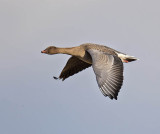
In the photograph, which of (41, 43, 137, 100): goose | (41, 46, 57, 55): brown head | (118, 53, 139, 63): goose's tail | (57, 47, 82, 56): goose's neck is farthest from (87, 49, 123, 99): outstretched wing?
(41, 46, 57, 55): brown head

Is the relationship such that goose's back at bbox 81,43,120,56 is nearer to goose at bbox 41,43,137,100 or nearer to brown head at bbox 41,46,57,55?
goose at bbox 41,43,137,100

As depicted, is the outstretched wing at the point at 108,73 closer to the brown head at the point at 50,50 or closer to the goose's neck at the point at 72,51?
the goose's neck at the point at 72,51

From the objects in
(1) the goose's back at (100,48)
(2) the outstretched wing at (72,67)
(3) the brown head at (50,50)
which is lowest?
(2) the outstretched wing at (72,67)

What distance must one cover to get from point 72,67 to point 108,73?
16.6 ft

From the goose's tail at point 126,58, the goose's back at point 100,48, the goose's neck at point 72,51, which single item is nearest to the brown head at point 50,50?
the goose's neck at point 72,51

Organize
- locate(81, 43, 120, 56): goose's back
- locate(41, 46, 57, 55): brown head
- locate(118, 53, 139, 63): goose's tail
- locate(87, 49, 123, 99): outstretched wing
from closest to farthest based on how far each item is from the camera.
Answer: locate(87, 49, 123, 99): outstretched wing
locate(81, 43, 120, 56): goose's back
locate(118, 53, 139, 63): goose's tail
locate(41, 46, 57, 55): brown head

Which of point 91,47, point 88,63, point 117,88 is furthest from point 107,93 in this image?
point 88,63

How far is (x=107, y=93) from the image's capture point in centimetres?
1542

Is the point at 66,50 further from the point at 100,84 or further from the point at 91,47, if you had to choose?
the point at 100,84

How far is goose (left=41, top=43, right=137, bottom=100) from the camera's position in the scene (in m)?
15.7

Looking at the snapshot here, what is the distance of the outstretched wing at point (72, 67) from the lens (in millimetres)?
20770

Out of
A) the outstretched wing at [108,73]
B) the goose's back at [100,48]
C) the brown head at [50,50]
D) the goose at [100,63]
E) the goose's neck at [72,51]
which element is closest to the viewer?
the outstretched wing at [108,73]

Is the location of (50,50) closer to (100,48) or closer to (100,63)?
(100,48)

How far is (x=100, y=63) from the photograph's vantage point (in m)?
16.6
